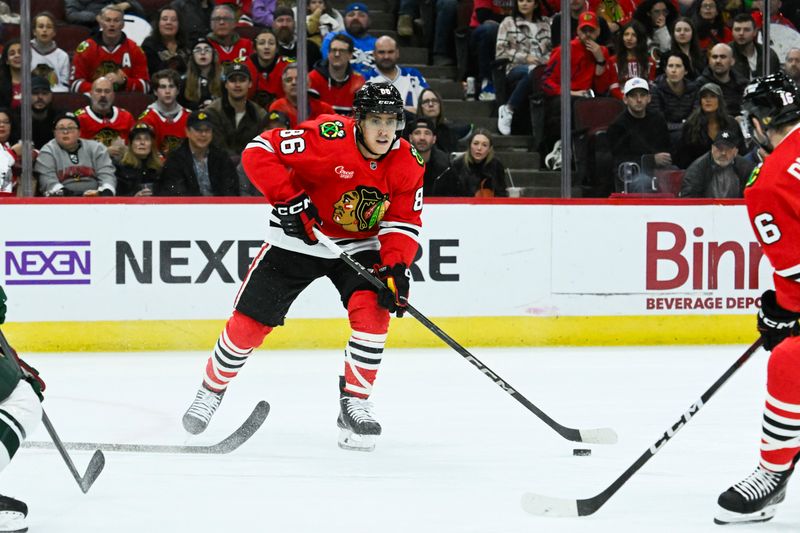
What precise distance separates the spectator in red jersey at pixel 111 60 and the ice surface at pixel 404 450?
140 cm

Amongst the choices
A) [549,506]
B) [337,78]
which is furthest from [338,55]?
[549,506]

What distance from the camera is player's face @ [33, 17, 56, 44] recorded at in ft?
20.0

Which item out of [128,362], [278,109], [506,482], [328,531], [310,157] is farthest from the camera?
[278,109]

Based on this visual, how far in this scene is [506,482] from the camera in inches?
133

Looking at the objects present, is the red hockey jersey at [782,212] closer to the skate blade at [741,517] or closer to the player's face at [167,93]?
the skate blade at [741,517]

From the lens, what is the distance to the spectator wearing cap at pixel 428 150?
6391mm

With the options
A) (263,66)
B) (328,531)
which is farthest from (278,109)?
(328,531)

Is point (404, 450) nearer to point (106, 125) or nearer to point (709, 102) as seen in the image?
point (106, 125)

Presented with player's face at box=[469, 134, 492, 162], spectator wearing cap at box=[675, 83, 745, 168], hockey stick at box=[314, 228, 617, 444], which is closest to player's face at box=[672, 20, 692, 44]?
spectator wearing cap at box=[675, 83, 745, 168]

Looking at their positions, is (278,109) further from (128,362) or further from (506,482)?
(506,482)

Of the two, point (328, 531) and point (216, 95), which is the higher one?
point (216, 95)

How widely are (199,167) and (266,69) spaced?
630 millimetres

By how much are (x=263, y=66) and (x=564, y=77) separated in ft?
5.16

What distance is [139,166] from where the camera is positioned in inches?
244
